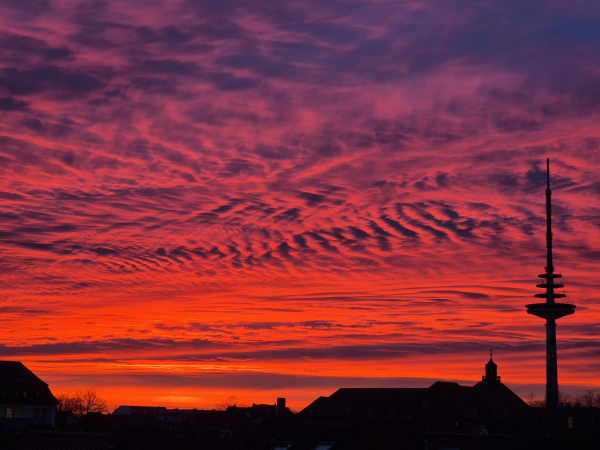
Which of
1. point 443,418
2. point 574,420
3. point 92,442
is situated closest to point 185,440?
point 92,442

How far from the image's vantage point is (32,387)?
175m

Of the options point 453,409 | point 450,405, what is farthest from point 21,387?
point 453,409

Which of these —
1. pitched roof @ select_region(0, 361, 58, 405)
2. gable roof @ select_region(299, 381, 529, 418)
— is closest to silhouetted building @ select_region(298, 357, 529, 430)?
gable roof @ select_region(299, 381, 529, 418)

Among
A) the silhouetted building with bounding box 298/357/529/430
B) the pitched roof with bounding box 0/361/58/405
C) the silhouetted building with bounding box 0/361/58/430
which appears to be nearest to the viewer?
the silhouetted building with bounding box 0/361/58/430

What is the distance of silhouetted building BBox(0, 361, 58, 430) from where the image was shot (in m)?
168

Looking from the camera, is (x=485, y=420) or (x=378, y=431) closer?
(x=378, y=431)

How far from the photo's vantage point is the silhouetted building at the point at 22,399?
168000 millimetres

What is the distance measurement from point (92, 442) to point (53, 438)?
471 cm

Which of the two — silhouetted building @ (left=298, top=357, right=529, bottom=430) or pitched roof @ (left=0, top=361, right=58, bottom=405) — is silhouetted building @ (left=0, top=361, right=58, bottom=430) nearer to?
pitched roof @ (left=0, top=361, right=58, bottom=405)

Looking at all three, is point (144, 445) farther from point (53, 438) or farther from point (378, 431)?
point (378, 431)

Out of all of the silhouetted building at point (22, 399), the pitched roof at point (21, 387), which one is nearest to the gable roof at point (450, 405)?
the silhouetted building at point (22, 399)

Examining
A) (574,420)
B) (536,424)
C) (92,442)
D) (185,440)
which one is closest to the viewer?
(92,442)

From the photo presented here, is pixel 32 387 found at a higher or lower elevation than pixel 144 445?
higher

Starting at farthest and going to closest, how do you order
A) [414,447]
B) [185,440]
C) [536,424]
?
[536,424]
[185,440]
[414,447]
